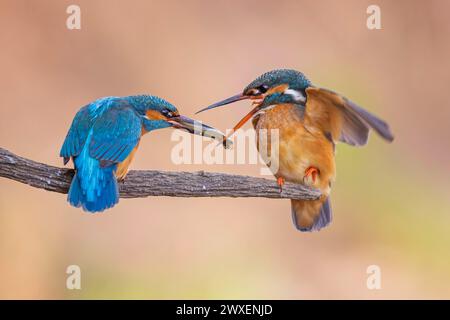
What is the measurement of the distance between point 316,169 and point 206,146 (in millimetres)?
590

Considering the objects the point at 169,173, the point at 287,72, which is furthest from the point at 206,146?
the point at 287,72

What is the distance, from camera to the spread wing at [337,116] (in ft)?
7.07

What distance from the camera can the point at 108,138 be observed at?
213cm

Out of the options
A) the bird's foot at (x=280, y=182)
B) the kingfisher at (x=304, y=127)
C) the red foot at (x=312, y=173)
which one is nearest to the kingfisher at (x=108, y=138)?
the kingfisher at (x=304, y=127)

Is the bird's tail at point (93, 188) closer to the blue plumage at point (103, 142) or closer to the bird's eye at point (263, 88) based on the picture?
the blue plumage at point (103, 142)

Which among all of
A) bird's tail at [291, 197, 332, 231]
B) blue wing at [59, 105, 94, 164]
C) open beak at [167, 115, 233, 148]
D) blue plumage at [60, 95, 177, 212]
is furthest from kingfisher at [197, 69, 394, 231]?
blue wing at [59, 105, 94, 164]

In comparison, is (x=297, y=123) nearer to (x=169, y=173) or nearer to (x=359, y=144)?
(x=359, y=144)

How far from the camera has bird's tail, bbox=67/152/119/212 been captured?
1952mm

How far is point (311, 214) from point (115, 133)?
0.98 m

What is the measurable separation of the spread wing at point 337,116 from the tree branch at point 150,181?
362 mm

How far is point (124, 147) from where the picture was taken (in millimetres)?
2127

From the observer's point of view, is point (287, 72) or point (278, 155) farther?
point (278, 155)

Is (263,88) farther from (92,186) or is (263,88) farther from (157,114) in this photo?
(92,186)

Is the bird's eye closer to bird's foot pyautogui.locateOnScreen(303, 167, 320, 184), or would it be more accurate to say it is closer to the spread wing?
the spread wing
